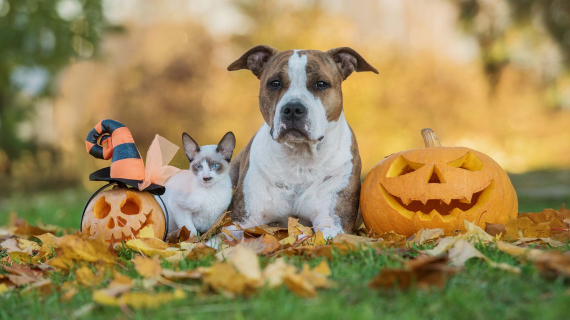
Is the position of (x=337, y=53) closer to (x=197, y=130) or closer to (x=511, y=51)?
(x=197, y=130)

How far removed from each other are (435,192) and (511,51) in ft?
54.1

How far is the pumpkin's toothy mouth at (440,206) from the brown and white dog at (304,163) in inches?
13.7

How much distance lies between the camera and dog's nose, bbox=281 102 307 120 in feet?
10.8

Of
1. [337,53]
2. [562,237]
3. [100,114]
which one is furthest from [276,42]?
[562,237]

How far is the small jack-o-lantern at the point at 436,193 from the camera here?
3328mm

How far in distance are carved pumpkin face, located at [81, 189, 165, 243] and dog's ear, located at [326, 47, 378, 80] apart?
1.71m

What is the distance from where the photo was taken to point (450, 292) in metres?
1.90

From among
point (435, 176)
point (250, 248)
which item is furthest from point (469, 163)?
point (250, 248)

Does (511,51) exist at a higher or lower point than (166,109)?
higher

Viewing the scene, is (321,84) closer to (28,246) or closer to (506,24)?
(28,246)

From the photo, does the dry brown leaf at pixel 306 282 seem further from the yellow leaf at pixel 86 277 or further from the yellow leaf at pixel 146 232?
the yellow leaf at pixel 146 232

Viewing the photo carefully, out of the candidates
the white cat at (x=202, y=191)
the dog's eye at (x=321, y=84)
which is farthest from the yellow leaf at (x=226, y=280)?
the dog's eye at (x=321, y=84)

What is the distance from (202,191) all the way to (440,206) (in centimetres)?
168

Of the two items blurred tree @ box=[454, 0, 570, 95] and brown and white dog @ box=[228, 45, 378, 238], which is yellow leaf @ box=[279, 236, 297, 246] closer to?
brown and white dog @ box=[228, 45, 378, 238]
